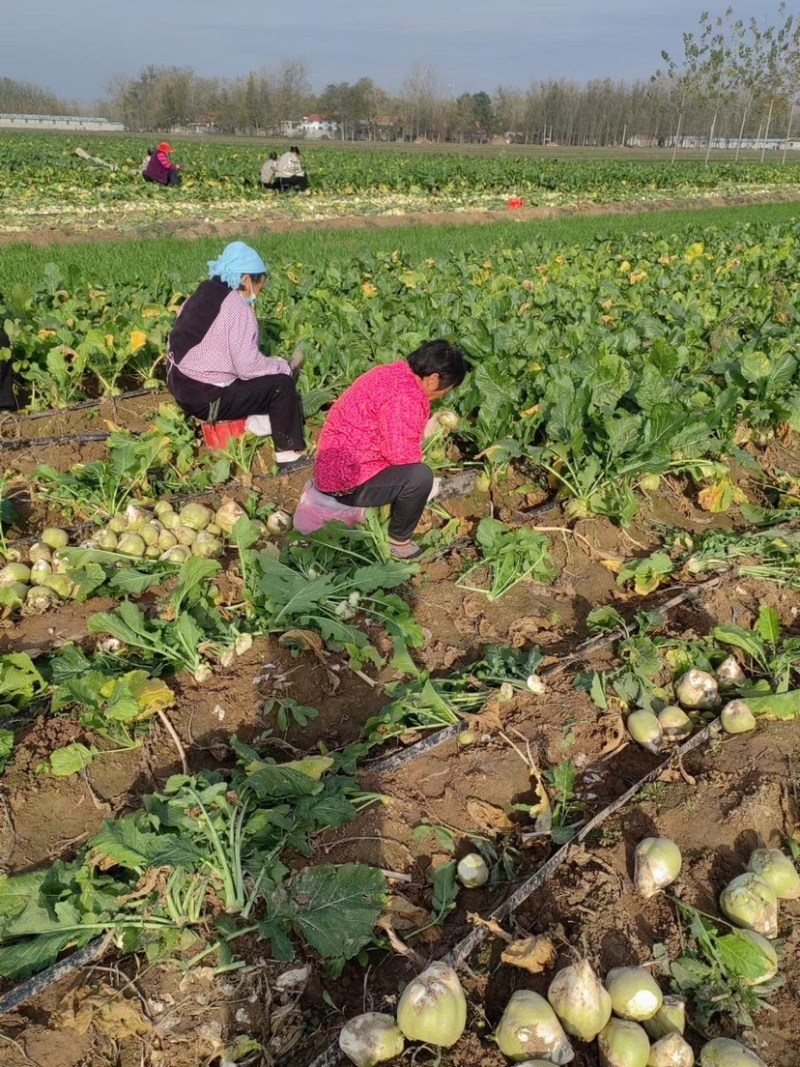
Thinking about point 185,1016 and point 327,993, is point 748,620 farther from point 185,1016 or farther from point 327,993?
point 185,1016

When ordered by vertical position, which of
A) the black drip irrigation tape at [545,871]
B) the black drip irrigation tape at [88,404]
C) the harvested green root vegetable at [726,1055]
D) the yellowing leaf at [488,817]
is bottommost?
the yellowing leaf at [488,817]

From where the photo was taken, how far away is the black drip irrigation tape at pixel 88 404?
5.88 metres

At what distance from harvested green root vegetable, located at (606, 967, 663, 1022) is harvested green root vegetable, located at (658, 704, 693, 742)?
1.16 meters

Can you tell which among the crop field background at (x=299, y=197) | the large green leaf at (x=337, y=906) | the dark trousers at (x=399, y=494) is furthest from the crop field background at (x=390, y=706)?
the crop field background at (x=299, y=197)

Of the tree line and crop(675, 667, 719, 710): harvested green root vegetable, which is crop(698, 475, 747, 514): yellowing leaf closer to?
crop(675, 667, 719, 710): harvested green root vegetable

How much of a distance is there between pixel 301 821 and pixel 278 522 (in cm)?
231

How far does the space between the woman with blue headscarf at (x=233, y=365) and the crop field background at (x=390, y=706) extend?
0.23 metres

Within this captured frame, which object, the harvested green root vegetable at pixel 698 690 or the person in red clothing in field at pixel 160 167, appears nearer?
the harvested green root vegetable at pixel 698 690

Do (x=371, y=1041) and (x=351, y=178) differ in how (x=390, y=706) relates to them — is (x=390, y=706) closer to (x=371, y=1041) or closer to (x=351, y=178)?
(x=371, y=1041)

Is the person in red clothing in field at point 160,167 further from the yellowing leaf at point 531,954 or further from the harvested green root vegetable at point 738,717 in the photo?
the yellowing leaf at point 531,954

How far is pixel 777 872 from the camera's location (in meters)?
2.23

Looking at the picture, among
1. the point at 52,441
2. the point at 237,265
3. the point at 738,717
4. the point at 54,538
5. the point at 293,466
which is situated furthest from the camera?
the point at 52,441

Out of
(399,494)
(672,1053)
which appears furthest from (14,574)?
(672,1053)

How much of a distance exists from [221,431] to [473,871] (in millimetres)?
3770
